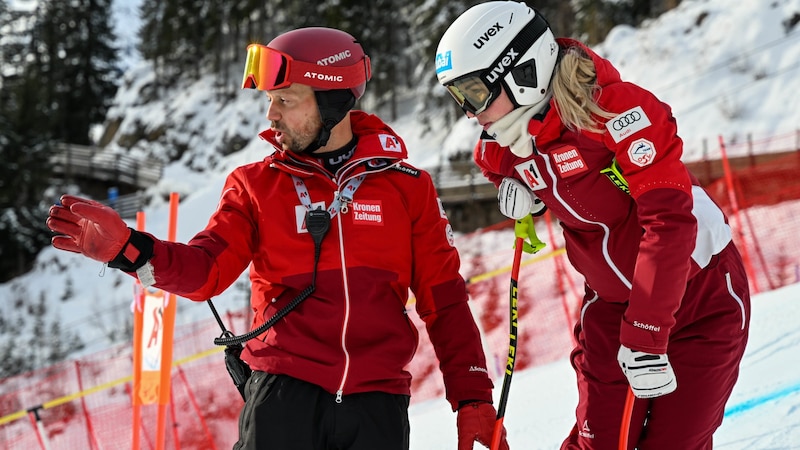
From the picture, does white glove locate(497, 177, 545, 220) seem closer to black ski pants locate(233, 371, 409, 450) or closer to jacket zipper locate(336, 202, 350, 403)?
jacket zipper locate(336, 202, 350, 403)

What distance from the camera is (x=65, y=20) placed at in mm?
47594

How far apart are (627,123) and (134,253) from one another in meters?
1.53

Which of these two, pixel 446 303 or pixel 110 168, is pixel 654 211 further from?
pixel 110 168

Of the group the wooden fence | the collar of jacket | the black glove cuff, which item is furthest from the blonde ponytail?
the wooden fence

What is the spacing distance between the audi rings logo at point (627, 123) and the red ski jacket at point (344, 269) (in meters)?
0.72

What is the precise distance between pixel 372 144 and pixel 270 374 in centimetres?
86

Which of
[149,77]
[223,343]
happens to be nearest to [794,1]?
[223,343]

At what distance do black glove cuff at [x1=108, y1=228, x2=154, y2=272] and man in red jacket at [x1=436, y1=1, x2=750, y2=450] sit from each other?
114cm

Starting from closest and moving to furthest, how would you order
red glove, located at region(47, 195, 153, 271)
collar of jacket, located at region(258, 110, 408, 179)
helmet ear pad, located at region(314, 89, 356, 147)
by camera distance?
red glove, located at region(47, 195, 153, 271)
collar of jacket, located at region(258, 110, 408, 179)
helmet ear pad, located at region(314, 89, 356, 147)

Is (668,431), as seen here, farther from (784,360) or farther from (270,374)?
(784,360)

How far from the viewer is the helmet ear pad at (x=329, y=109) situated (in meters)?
2.91

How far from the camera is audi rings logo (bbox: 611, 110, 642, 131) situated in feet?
8.14

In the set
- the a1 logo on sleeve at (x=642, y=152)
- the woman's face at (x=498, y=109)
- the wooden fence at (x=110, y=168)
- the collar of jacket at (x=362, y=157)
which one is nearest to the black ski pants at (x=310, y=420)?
the collar of jacket at (x=362, y=157)

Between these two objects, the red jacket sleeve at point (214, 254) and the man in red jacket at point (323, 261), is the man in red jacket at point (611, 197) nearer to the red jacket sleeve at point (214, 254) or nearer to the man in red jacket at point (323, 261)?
the man in red jacket at point (323, 261)
